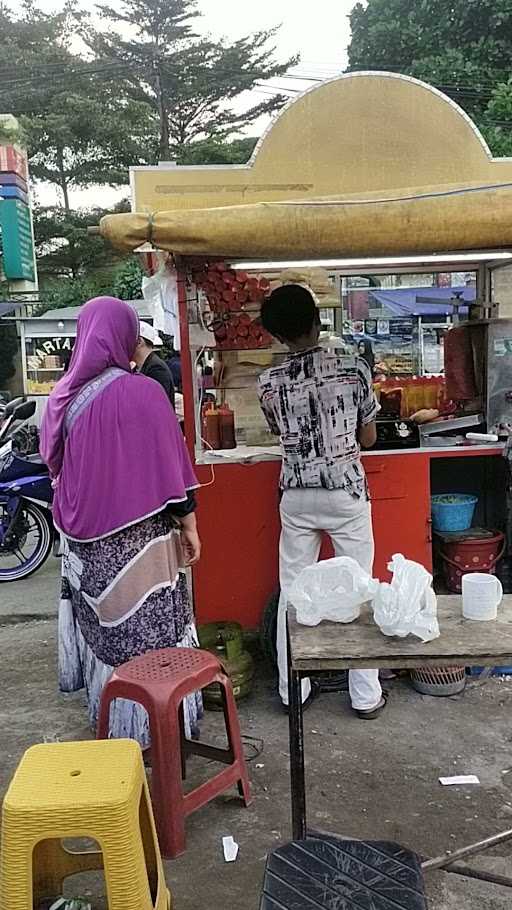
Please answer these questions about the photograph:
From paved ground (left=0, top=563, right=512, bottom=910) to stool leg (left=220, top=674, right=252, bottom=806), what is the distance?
7 centimetres

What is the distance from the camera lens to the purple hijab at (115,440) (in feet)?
9.30

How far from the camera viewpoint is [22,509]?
6.01 m

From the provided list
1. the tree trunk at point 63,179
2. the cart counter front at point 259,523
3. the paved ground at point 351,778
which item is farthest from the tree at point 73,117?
the paved ground at point 351,778

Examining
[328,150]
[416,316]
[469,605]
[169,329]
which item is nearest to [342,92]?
[328,150]

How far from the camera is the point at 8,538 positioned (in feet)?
19.6

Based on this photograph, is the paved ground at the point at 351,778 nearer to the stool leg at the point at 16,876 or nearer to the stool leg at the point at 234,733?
the stool leg at the point at 234,733

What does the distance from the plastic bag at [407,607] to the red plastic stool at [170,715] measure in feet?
2.33

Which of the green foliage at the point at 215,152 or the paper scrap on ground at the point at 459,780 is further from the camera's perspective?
the green foliage at the point at 215,152

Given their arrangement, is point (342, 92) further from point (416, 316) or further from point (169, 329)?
point (416, 316)

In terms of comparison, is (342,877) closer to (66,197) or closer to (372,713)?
(372,713)

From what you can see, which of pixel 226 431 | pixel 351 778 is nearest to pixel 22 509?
pixel 226 431

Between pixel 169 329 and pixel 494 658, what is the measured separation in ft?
7.41

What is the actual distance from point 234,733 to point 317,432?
4.16 ft

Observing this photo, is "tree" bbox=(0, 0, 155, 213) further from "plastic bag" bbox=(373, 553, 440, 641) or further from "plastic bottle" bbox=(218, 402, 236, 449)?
"plastic bag" bbox=(373, 553, 440, 641)
